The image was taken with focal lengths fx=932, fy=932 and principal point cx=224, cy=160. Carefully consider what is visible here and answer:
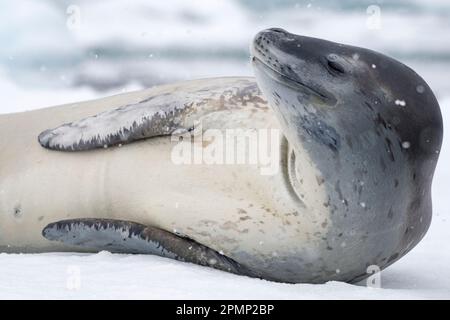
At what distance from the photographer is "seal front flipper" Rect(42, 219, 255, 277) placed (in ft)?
11.8

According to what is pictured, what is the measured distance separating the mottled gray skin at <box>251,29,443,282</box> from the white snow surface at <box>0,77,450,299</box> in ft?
0.93

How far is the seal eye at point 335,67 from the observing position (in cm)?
326

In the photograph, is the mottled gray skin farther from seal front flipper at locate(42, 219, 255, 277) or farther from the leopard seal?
seal front flipper at locate(42, 219, 255, 277)

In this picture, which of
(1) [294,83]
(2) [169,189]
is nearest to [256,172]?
(2) [169,189]

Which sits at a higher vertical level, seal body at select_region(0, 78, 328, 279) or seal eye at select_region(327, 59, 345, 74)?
seal eye at select_region(327, 59, 345, 74)

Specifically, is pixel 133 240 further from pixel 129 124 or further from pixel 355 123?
pixel 355 123

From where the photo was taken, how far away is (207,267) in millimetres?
3582

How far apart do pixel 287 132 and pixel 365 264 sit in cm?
61

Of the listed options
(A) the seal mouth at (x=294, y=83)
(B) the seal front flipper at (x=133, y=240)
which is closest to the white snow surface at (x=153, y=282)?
(B) the seal front flipper at (x=133, y=240)

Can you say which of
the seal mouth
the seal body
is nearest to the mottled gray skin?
the seal mouth
